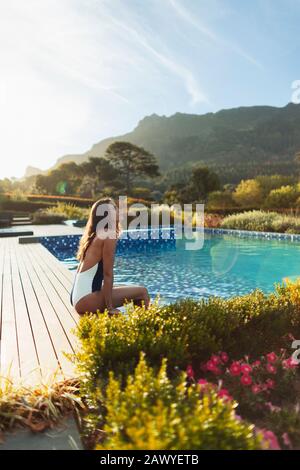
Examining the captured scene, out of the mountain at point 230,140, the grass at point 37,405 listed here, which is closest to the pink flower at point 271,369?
the grass at point 37,405

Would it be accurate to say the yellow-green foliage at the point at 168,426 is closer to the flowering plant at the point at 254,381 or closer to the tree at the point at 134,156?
the flowering plant at the point at 254,381

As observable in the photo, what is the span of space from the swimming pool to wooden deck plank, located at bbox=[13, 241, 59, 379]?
2.52m

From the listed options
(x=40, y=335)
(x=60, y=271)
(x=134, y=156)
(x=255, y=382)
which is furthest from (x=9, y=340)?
(x=134, y=156)

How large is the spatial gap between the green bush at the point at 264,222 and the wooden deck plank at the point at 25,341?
14.7 m

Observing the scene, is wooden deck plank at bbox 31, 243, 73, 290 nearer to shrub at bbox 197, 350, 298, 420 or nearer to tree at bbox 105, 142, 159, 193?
shrub at bbox 197, 350, 298, 420

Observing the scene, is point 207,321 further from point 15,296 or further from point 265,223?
point 265,223

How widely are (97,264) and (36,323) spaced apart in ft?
3.45

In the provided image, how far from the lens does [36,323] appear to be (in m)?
4.82

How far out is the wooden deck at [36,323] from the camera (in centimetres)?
349

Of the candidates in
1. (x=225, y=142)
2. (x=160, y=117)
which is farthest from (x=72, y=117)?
(x=160, y=117)

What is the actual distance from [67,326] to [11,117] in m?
9.36

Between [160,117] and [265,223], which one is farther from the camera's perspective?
[160,117]

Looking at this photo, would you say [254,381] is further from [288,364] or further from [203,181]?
[203,181]

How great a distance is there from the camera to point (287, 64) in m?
22.2
